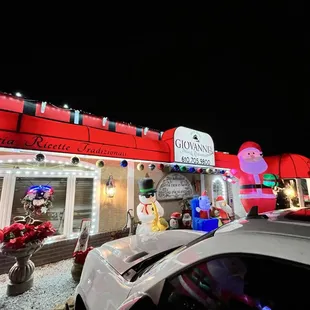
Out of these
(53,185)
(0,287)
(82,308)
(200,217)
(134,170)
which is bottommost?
(0,287)

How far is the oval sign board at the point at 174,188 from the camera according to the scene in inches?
311

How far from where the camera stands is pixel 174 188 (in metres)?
8.34

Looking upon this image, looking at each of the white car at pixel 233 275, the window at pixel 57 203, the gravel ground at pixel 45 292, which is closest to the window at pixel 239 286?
the white car at pixel 233 275

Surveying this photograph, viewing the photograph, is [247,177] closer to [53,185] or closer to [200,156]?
[200,156]

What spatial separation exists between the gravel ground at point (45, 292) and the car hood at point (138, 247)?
1.74m

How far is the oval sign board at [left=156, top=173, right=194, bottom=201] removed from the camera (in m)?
7.89

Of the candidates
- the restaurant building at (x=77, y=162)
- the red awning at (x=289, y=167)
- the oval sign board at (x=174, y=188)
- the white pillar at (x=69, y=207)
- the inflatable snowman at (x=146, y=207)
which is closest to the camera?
the restaurant building at (x=77, y=162)

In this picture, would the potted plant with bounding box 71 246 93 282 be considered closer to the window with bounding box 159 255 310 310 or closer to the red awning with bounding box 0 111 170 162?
the red awning with bounding box 0 111 170 162

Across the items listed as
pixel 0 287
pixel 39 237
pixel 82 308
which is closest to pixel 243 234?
pixel 82 308

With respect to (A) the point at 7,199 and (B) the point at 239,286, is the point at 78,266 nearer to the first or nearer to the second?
(A) the point at 7,199

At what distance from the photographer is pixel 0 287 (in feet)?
12.3

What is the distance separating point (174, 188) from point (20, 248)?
5.96m

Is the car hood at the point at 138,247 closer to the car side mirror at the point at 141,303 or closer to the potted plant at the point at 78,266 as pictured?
the car side mirror at the point at 141,303

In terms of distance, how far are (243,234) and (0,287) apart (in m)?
5.00
